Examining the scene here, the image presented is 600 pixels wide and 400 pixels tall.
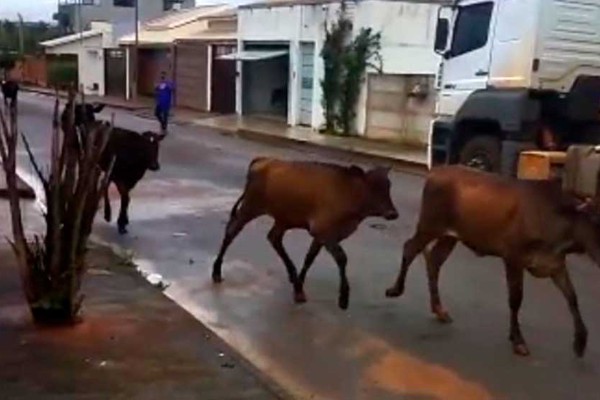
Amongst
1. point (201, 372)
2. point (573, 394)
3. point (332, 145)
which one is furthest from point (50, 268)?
point (332, 145)

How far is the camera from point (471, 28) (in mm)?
15688

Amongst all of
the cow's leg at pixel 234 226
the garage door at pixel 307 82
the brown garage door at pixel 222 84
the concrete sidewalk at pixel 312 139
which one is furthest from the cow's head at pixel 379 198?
the brown garage door at pixel 222 84

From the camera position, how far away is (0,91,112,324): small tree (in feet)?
24.3

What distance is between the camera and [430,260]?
870cm

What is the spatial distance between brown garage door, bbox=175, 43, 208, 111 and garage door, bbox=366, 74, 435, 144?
14269mm

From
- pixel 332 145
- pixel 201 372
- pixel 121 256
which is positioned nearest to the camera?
pixel 201 372

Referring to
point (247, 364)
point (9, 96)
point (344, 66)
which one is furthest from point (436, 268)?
point (344, 66)

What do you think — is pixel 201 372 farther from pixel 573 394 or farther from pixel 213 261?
pixel 213 261

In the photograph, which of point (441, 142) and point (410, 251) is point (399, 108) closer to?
point (441, 142)

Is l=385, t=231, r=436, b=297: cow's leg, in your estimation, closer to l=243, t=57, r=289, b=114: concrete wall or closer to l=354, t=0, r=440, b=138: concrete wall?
l=354, t=0, r=440, b=138: concrete wall

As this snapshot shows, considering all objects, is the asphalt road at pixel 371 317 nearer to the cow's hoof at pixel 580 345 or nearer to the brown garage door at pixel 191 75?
the cow's hoof at pixel 580 345

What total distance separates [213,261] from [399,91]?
59.0 ft

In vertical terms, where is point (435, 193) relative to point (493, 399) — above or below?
above

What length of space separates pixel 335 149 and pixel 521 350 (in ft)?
60.9
